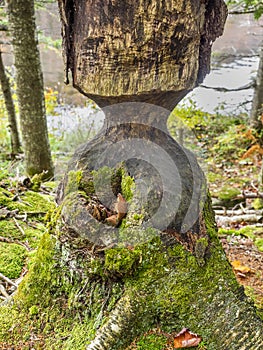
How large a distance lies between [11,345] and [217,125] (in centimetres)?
917

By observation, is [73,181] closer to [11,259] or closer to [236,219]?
[11,259]

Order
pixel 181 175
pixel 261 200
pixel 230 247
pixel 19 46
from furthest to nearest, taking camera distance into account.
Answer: pixel 261 200 < pixel 19 46 < pixel 230 247 < pixel 181 175

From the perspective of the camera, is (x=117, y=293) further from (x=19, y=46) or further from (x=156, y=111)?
(x=19, y=46)

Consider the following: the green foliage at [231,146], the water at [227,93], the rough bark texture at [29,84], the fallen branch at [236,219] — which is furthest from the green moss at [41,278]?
the water at [227,93]

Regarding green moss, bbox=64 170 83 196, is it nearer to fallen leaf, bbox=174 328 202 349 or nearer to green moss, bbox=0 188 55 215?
fallen leaf, bbox=174 328 202 349

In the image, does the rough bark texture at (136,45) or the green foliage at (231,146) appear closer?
the rough bark texture at (136,45)

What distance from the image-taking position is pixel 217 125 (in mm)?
9961

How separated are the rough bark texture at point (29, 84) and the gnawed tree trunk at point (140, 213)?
3.26m

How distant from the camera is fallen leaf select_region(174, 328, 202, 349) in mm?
1407

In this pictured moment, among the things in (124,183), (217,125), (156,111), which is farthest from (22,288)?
(217,125)

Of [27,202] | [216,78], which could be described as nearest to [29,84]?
[27,202]

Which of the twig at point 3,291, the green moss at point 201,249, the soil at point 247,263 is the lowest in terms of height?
the soil at point 247,263

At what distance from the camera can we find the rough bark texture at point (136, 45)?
1.37 m

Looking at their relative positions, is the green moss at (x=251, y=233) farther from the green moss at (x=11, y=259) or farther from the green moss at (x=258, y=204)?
the green moss at (x=11, y=259)
